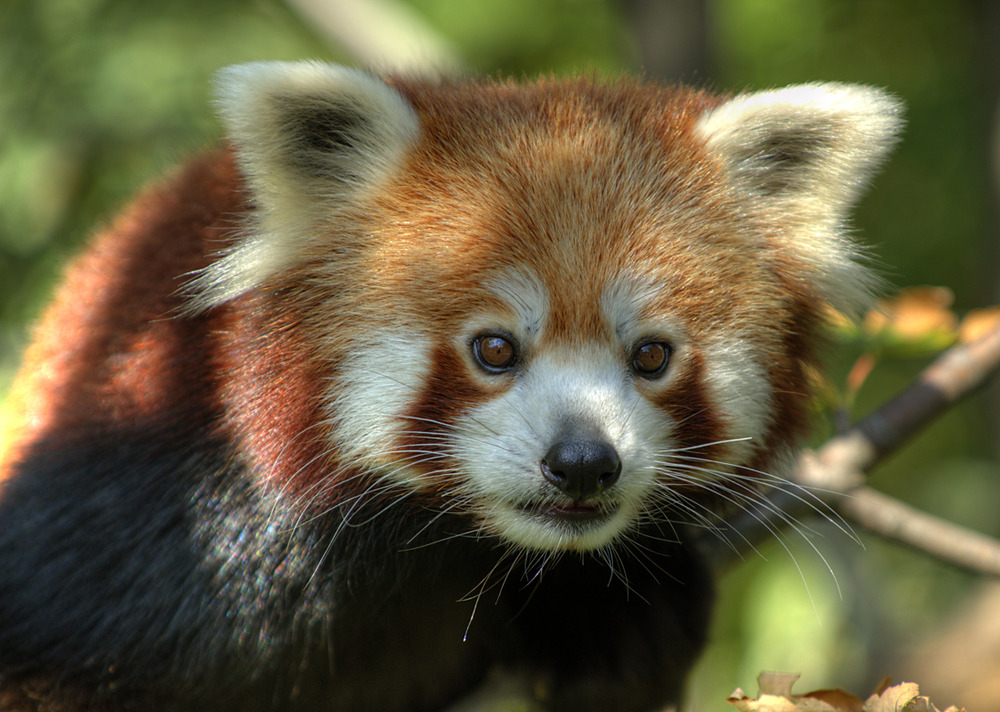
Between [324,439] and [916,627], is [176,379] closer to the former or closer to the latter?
[324,439]

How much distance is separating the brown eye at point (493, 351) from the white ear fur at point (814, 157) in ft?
2.38

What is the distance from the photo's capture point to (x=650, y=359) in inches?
86.3

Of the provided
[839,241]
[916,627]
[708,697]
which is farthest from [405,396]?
[916,627]

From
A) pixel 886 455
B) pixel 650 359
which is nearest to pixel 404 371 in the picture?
pixel 650 359

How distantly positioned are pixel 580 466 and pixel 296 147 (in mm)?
979

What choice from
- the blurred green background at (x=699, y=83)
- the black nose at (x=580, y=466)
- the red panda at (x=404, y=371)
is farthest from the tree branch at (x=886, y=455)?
the blurred green background at (x=699, y=83)

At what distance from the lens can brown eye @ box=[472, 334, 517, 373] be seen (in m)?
2.12

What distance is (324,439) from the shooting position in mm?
2230

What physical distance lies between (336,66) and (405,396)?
2.45 ft

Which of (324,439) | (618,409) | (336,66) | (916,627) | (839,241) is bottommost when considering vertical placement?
(916,627)

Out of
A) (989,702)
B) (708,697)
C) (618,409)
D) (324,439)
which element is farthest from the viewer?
(989,702)

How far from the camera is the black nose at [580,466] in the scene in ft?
6.47

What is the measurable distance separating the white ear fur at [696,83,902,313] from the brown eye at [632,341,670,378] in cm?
48

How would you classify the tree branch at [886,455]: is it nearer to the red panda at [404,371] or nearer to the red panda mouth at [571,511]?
the red panda at [404,371]
